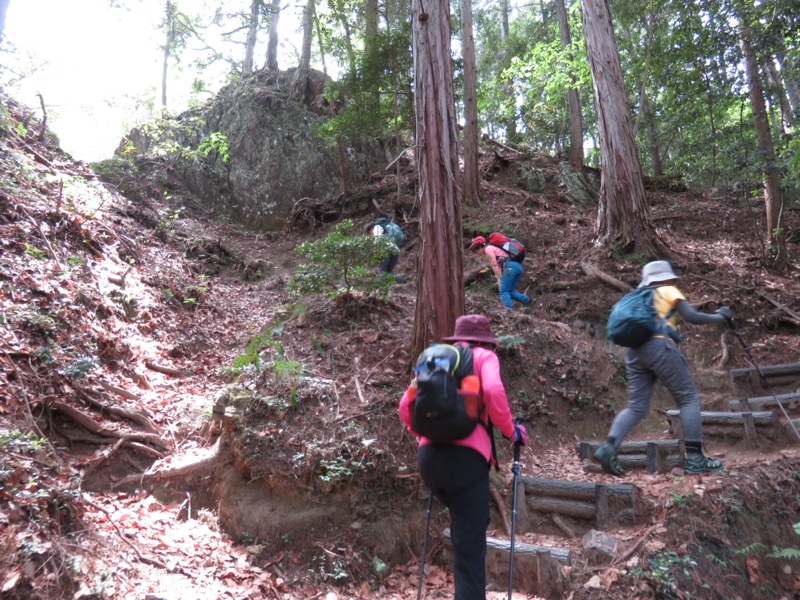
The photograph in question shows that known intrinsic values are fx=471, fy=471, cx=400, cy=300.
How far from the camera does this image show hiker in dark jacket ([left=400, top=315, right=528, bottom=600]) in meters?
3.16

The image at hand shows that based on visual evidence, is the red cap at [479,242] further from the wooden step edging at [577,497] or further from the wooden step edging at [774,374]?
the wooden step edging at [577,497]

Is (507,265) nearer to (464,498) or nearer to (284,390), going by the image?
(284,390)

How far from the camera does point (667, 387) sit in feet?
15.0

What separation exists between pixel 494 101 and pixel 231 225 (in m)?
13.4

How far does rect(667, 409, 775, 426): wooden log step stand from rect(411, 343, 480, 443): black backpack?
3770mm

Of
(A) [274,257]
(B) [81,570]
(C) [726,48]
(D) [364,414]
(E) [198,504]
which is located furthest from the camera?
(A) [274,257]

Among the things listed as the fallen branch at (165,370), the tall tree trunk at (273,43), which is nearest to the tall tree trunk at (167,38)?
the tall tree trunk at (273,43)

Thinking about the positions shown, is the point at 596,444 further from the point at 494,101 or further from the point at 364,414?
the point at 494,101

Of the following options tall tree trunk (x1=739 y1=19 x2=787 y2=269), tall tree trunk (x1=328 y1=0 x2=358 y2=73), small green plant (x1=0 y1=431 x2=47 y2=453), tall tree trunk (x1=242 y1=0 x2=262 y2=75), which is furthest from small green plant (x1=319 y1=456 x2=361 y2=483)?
tall tree trunk (x1=242 y1=0 x2=262 y2=75)

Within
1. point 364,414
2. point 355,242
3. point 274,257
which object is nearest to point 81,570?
point 364,414

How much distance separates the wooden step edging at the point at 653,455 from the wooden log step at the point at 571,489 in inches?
24.5

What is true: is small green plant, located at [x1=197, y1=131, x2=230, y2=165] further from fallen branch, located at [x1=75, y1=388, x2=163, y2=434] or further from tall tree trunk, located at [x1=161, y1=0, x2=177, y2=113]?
fallen branch, located at [x1=75, y1=388, x2=163, y2=434]

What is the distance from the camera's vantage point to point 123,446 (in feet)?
17.9

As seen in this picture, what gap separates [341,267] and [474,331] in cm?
419
